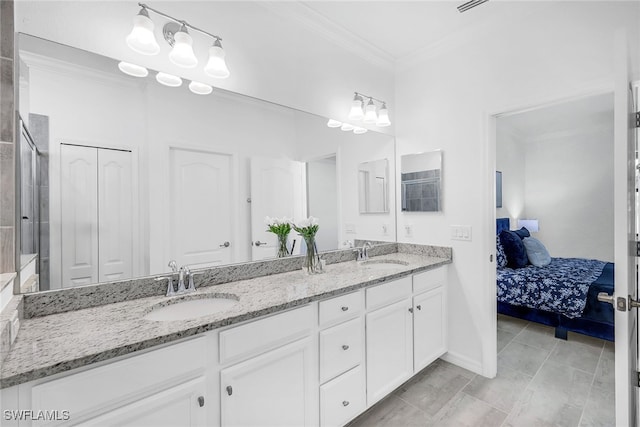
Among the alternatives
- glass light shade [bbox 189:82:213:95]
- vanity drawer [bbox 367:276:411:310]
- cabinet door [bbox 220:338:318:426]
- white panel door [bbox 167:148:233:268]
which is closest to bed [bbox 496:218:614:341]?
vanity drawer [bbox 367:276:411:310]

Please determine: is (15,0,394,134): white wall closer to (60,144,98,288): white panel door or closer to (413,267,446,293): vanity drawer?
(60,144,98,288): white panel door

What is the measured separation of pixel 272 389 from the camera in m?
1.26

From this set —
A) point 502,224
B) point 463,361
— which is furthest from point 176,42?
point 502,224

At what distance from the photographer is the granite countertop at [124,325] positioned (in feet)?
2.66

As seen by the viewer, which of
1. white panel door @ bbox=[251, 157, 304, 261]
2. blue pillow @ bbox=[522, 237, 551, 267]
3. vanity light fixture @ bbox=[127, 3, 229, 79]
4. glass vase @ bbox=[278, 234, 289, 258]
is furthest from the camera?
blue pillow @ bbox=[522, 237, 551, 267]

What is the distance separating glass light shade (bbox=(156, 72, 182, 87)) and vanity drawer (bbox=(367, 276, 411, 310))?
5.00ft

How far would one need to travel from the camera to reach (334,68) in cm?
230

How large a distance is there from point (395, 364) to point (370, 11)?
7.66 ft

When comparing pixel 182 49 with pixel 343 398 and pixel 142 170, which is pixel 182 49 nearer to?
pixel 142 170

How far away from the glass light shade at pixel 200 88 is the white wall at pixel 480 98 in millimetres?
1706

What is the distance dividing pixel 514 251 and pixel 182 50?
3.86 metres

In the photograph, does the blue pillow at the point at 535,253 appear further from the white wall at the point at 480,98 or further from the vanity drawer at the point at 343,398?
the vanity drawer at the point at 343,398

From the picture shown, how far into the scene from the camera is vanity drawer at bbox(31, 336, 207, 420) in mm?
813

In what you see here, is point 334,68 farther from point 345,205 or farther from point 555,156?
point 555,156
